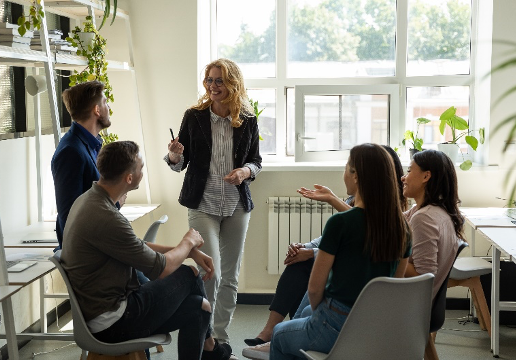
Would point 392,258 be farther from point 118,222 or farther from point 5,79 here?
point 5,79

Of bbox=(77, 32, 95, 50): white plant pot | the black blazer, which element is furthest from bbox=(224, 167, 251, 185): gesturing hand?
bbox=(77, 32, 95, 50): white plant pot

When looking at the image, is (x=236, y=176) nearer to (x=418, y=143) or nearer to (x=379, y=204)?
(x=379, y=204)

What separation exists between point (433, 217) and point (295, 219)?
2.03m

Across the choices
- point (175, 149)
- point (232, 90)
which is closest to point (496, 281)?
point (232, 90)

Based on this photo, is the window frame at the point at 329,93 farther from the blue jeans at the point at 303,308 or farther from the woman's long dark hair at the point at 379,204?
the woman's long dark hair at the point at 379,204

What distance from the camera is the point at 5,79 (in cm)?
385

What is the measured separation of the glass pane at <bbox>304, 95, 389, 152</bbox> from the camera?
4.96 metres

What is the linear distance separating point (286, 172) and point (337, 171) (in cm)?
35

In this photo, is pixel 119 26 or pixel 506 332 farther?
pixel 119 26

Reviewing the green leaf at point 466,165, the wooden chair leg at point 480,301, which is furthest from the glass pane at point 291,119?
the wooden chair leg at point 480,301

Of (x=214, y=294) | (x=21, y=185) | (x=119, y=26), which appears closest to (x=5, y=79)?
Answer: (x=21, y=185)

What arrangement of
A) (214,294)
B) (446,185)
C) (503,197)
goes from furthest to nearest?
(503,197) → (214,294) → (446,185)

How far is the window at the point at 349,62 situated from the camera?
4980 mm

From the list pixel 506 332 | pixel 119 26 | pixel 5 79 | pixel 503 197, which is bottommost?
pixel 506 332
